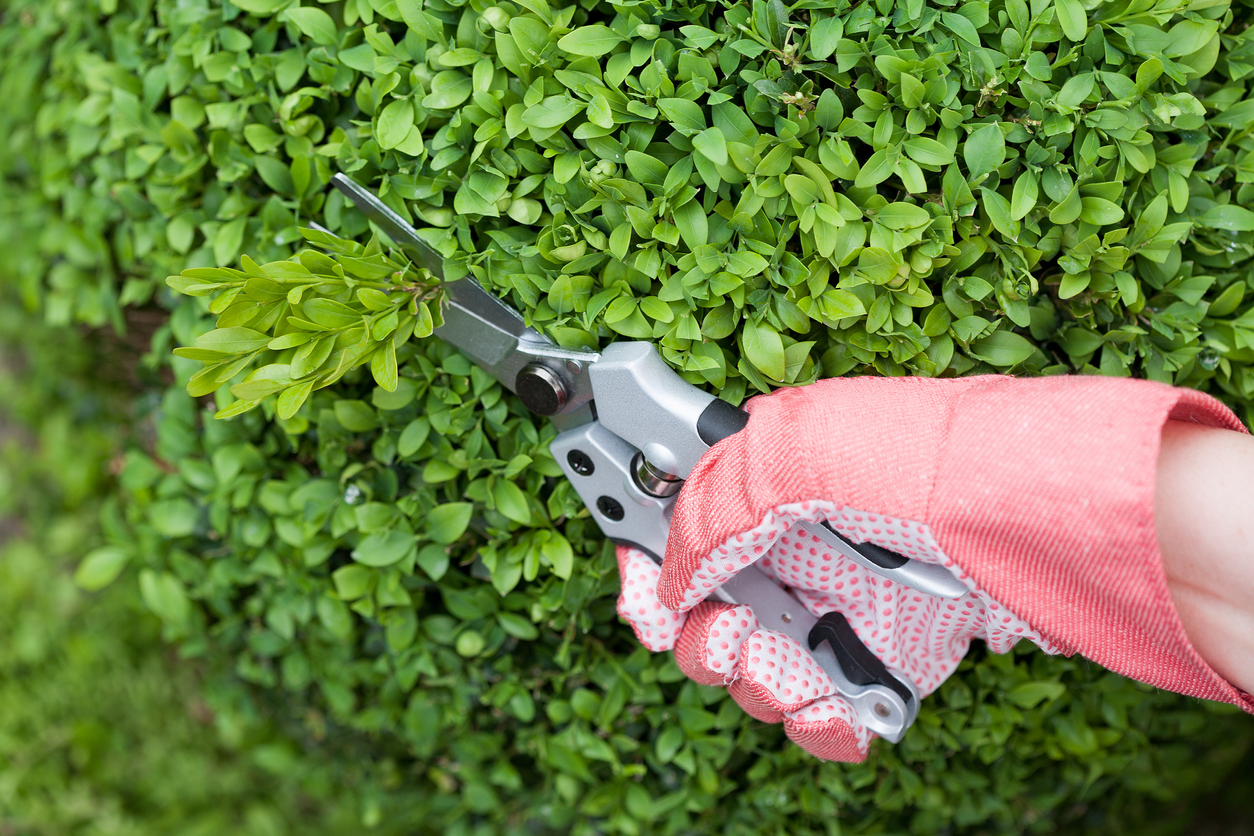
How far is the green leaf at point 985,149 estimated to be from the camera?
933 millimetres

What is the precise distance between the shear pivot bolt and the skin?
61 cm

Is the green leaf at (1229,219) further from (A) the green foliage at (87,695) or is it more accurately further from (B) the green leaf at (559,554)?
(A) the green foliage at (87,695)

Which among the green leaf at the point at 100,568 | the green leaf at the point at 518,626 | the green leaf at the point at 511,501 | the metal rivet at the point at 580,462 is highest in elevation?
the metal rivet at the point at 580,462

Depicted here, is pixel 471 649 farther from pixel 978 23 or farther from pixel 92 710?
pixel 92 710

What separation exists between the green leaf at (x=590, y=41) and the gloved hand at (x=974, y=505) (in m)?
0.42

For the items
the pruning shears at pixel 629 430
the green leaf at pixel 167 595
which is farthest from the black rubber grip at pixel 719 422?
the green leaf at pixel 167 595

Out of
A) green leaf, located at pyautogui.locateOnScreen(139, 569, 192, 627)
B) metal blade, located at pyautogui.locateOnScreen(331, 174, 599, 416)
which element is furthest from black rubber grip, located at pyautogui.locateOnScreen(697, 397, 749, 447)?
green leaf, located at pyautogui.locateOnScreen(139, 569, 192, 627)

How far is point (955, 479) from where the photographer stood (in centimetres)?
79

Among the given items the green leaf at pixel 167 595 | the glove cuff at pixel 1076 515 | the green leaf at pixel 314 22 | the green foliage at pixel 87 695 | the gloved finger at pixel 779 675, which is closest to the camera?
the glove cuff at pixel 1076 515

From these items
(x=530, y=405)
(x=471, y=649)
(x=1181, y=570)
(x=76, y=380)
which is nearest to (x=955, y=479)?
(x=1181, y=570)

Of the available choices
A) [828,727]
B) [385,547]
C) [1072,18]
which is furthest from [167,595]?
[1072,18]

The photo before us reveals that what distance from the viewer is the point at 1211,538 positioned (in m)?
0.78

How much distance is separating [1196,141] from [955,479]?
56 centimetres

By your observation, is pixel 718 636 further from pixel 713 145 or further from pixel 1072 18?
pixel 1072 18
